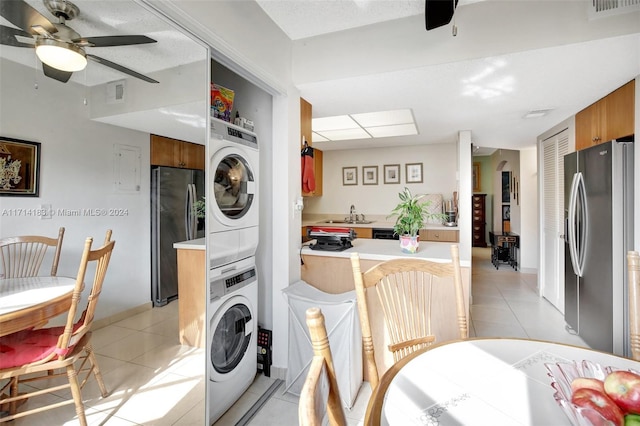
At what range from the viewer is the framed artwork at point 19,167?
2.96 feet

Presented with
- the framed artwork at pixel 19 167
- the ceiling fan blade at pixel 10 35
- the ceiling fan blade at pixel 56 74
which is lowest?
the framed artwork at pixel 19 167

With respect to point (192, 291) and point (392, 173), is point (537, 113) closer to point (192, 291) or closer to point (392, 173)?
point (392, 173)

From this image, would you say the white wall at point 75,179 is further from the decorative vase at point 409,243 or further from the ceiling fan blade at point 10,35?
the decorative vase at point 409,243

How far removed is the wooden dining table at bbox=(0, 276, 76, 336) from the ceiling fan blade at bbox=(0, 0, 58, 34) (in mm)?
778

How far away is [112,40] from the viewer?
118cm

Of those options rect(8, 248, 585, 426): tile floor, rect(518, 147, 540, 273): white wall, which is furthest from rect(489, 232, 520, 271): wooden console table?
rect(8, 248, 585, 426): tile floor

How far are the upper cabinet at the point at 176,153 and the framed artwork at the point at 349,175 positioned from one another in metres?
4.47

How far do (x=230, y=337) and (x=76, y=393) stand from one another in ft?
3.11

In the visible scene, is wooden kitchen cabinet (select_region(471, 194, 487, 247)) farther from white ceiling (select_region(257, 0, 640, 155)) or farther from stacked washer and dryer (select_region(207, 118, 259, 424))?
stacked washer and dryer (select_region(207, 118, 259, 424))

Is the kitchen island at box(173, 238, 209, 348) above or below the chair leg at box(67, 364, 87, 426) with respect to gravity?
above

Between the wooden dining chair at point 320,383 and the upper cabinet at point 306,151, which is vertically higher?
the upper cabinet at point 306,151

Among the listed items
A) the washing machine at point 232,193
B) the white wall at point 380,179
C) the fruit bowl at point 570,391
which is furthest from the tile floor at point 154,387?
the white wall at point 380,179

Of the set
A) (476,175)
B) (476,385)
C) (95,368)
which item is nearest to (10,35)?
(95,368)

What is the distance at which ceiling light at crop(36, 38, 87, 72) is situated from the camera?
96cm
